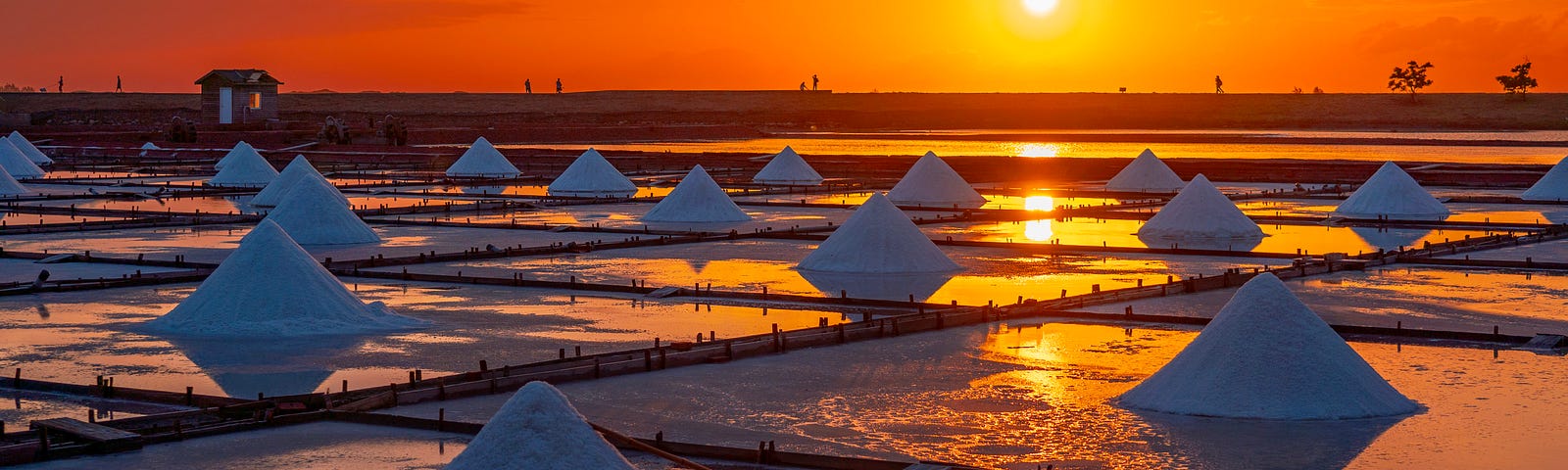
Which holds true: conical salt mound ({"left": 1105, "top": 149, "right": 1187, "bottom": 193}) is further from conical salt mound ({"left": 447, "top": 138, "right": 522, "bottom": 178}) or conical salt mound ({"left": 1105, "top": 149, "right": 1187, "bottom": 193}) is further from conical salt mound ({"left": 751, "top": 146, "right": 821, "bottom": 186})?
conical salt mound ({"left": 447, "top": 138, "right": 522, "bottom": 178})

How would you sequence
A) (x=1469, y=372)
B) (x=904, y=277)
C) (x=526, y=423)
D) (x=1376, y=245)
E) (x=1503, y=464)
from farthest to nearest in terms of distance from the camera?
(x=1376, y=245), (x=904, y=277), (x=1469, y=372), (x=1503, y=464), (x=526, y=423)

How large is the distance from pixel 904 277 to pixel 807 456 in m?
8.34

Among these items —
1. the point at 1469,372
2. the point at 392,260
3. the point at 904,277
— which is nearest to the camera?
the point at 1469,372

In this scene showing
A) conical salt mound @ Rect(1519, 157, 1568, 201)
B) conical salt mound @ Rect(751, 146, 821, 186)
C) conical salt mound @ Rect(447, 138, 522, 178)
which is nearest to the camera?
conical salt mound @ Rect(1519, 157, 1568, 201)

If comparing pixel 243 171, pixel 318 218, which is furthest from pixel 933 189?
pixel 243 171

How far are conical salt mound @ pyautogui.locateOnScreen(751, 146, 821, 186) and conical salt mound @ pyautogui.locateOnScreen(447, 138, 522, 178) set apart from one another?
5.44m

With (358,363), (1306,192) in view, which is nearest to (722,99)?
(1306,192)

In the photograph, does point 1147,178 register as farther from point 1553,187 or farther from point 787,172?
point 787,172

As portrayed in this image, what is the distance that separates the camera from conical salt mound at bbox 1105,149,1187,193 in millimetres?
31922

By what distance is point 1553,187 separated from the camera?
1127 inches

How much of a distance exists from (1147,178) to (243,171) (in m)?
15.9

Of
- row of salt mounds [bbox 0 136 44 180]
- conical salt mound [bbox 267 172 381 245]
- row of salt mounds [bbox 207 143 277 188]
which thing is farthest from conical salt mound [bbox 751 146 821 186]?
conical salt mound [bbox 267 172 381 245]

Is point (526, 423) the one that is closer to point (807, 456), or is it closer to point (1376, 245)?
point (807, 456)

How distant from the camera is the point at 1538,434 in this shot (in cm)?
852
